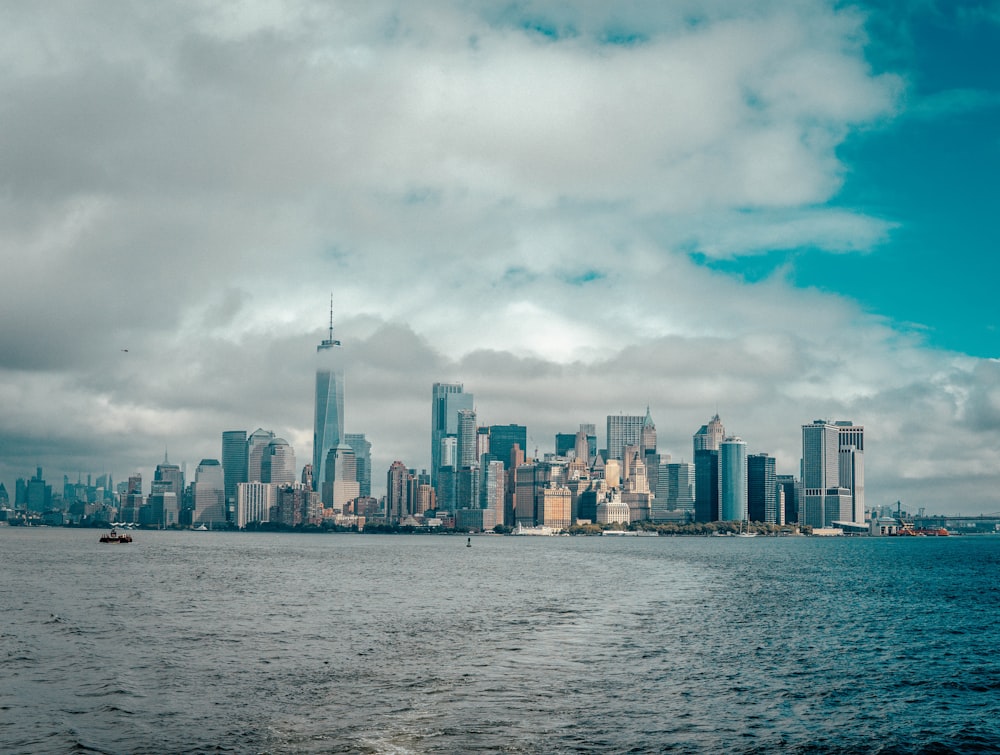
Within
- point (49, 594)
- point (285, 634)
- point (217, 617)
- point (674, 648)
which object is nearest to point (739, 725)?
point (674, 648)

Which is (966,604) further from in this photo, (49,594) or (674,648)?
(49,594)

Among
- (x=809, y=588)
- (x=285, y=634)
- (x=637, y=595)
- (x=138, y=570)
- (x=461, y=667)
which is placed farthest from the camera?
(x=138, y=570)

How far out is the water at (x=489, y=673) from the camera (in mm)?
50000

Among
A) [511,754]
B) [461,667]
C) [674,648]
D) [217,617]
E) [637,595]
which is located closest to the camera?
[511,754]

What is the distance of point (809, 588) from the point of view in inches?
5910

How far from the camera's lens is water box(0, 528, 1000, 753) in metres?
50.0

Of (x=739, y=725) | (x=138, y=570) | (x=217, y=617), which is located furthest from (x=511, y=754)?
(x=138, y=570)

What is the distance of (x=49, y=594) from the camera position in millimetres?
123000

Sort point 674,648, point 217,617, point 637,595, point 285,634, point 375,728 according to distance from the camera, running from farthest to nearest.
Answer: point 637,595, point 217,617, point 285,634, point 674,648, point 375,728

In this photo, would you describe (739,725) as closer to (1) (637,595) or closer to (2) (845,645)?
(2) (845,645)

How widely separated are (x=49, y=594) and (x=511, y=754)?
9633 cm

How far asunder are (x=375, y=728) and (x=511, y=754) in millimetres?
8172

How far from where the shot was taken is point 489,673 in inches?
2623

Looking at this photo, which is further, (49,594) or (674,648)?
(49,594)
